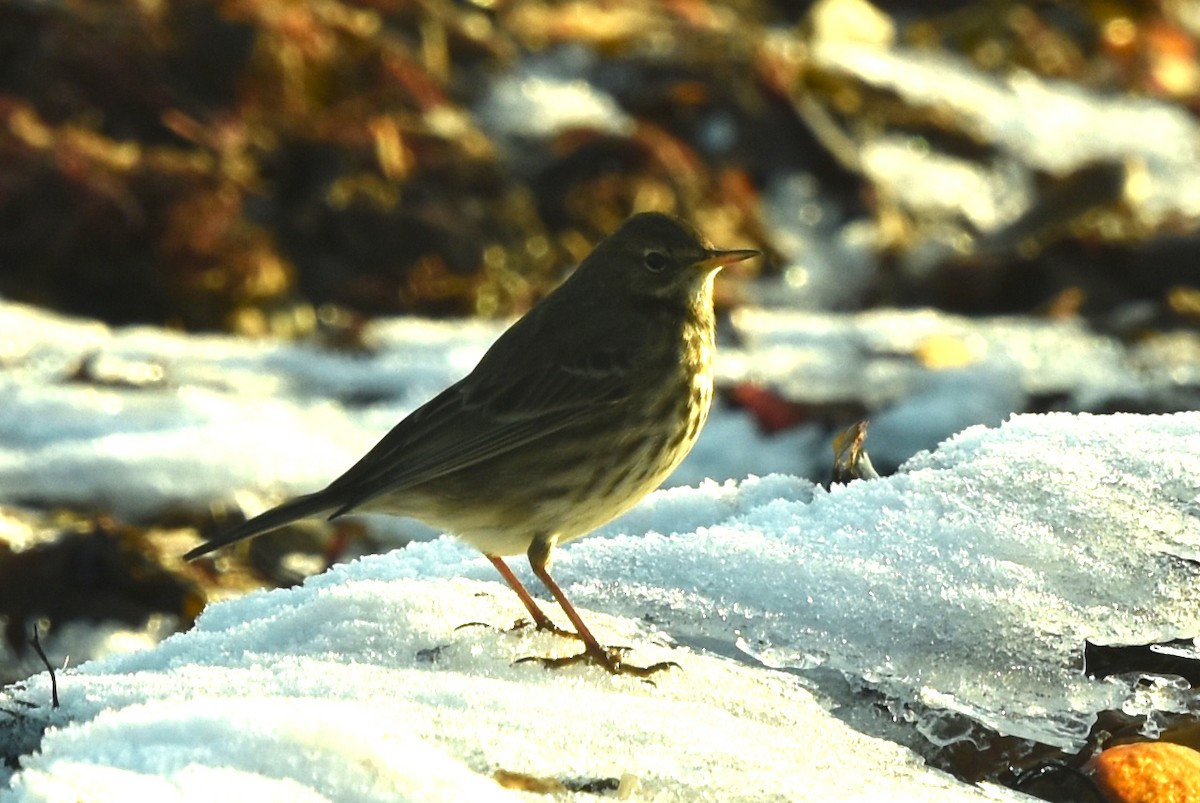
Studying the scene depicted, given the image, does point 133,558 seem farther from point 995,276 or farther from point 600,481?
point 995,276

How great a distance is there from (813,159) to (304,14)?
284 cm

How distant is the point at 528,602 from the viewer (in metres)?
4.39

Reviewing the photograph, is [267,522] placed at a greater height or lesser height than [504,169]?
lesser

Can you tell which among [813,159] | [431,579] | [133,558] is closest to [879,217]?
[813,159]

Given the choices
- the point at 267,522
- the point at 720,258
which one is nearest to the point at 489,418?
the point at 267,522

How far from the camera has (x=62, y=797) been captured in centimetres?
280

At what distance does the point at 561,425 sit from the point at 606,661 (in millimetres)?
1210

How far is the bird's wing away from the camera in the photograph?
4984 millimetres

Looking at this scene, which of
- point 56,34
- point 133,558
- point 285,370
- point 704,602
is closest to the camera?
point 704,602

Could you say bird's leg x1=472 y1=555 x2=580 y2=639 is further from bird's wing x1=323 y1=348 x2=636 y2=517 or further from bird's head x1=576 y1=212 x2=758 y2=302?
bird's head x1=576 y1=212 x2=758 y2=302

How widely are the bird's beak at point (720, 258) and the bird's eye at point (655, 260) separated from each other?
0.10 metres

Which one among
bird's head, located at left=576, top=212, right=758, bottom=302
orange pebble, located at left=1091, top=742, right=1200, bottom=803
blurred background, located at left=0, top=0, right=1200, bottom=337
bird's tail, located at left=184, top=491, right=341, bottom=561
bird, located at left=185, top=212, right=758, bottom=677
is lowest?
orange pebble, located at left=1091, top=742, right=1200, bottom=803

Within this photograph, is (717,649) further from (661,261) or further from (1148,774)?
(661,261)

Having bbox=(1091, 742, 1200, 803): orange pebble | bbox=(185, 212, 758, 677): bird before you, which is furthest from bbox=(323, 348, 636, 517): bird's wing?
bbox=(1091, 742, 1200, 803): orange pebble
